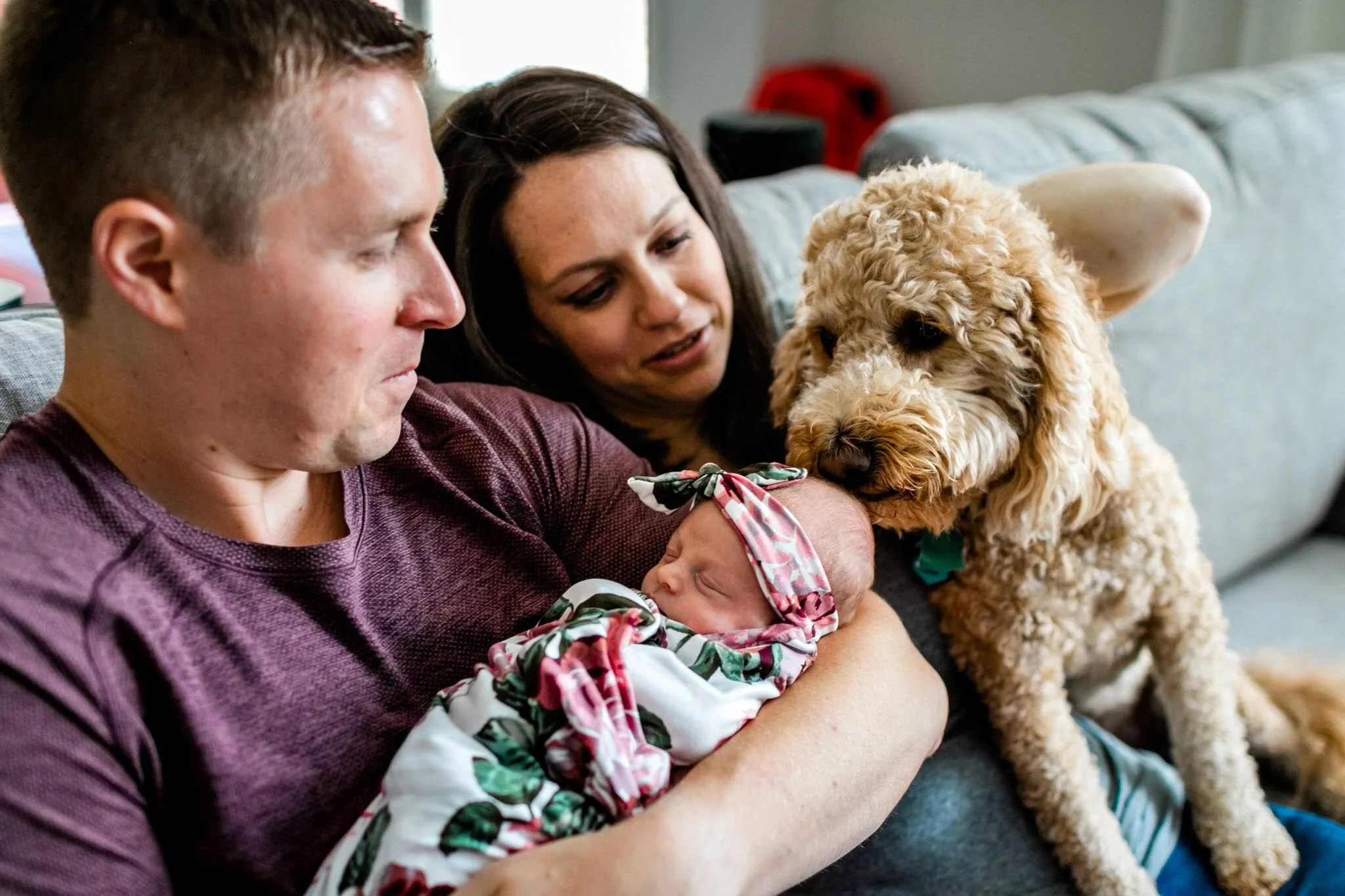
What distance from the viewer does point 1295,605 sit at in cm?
190

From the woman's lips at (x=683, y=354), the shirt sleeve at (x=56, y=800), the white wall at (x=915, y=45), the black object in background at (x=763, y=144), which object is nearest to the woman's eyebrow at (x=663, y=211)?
the woman's lips at (x=683, y=354)

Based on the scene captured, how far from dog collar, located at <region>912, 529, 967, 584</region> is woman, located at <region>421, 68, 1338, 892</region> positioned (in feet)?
0.16

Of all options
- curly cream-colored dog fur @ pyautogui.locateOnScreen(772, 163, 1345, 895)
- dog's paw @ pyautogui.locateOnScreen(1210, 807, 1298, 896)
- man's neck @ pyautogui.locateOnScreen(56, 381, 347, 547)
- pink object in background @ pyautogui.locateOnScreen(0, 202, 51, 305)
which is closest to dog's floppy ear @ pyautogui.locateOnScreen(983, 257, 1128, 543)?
curly cream-colored dog fur @ pyautogui.locateOnScreen(772, 163, 1345, 895)

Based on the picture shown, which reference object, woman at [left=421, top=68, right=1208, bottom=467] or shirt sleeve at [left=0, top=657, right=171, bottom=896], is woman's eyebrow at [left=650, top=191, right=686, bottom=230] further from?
shirt sleeve at [left=0, top=657, right=171, bottom=896]

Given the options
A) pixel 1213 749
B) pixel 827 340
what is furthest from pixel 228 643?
pixel 1213 749

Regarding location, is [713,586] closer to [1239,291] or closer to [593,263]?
[593,263]

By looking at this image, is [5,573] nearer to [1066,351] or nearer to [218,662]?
[218,662]

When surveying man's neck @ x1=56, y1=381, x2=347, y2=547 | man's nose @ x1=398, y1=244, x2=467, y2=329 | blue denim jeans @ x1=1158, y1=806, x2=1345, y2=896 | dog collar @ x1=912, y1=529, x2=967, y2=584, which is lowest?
blue denim jeans @ x1=1158, y1=806, x2=1345, y2=896

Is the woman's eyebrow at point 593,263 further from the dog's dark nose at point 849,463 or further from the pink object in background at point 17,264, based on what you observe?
the pink object in background at point 17,264

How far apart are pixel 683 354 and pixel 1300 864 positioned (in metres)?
0.97

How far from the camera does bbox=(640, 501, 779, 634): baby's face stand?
40.1 inches

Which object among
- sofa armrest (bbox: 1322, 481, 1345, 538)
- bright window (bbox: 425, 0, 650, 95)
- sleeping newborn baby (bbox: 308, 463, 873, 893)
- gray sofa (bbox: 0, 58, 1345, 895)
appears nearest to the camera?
sleeping newborn baby (bbox: 308, 463, 873, 893)

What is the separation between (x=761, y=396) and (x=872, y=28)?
2.64 metres

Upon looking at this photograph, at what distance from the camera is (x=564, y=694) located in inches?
33.9
